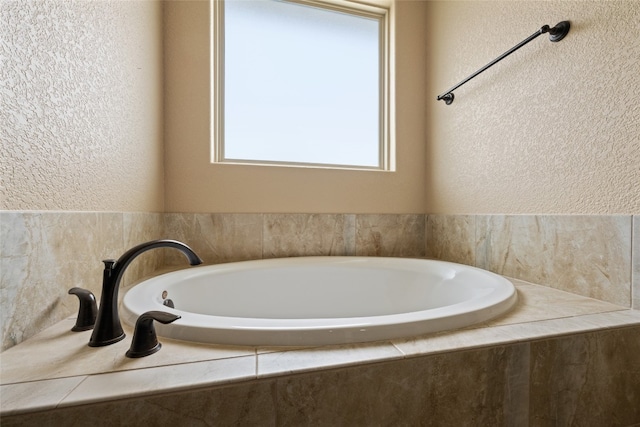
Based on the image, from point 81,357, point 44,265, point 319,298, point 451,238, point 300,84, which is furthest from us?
point 300,84

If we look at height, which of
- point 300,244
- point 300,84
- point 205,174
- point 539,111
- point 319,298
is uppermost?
point 300,84

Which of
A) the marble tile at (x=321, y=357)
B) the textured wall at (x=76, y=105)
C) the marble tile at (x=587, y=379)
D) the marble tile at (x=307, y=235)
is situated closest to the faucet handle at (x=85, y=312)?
the textured wall at (x=76, y=105)

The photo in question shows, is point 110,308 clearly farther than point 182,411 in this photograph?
Yes

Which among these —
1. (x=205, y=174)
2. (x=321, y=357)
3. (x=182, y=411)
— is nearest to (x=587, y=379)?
(x=321, y=357)

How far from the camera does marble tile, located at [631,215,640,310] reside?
71 centimetres

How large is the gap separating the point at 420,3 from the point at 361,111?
72 cm

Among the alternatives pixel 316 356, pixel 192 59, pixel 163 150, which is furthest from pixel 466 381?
pixel 192 59

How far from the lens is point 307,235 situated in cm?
144

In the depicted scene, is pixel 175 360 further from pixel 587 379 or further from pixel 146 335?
pixel 587 379

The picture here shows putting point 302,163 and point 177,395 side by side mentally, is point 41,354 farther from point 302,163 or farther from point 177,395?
point 302,163

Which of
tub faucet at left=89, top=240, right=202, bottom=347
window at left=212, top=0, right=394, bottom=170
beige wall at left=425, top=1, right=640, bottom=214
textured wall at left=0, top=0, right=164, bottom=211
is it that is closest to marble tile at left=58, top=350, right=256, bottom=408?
tub faucet at left=89, top=240, right=202, bottom=347

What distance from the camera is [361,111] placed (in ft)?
5.41

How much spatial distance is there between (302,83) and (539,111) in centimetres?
112

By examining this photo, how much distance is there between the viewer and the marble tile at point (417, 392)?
429 mm
